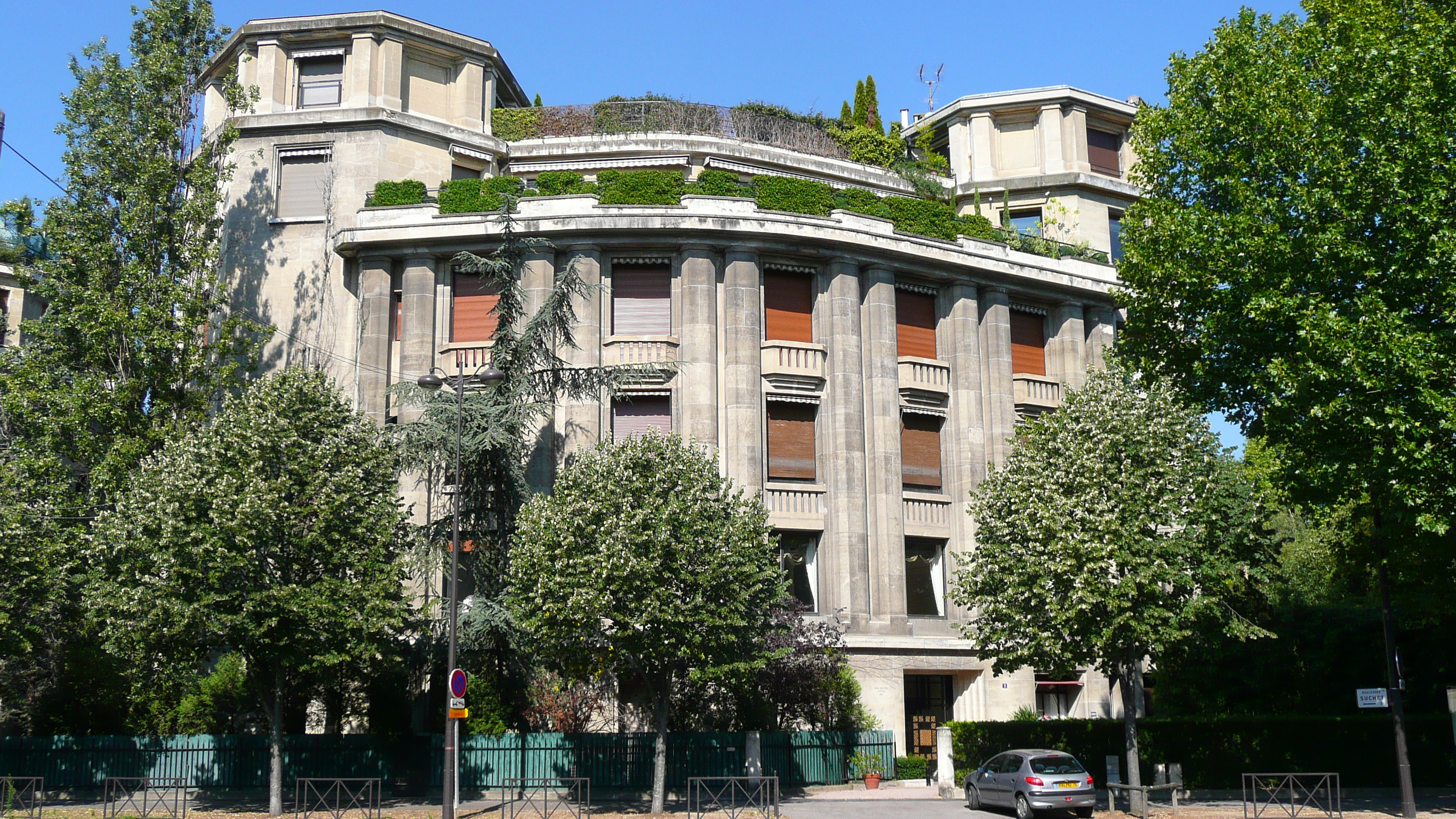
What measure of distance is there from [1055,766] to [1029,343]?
674 inches

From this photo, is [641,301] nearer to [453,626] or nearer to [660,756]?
[453,626]

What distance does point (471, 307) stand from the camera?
1314 inches

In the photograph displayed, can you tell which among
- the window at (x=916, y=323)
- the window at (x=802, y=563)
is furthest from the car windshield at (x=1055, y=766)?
the window at (x=916, y=323)

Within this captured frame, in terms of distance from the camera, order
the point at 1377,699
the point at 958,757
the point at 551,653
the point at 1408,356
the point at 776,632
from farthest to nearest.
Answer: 1. the point at 958,757
2. the point at 776,632
3. the point at 551,653
4. the point at 1377,699
5. the point at 1408,356

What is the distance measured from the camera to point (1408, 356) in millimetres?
20703

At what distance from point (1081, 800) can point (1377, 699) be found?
18.9 ft

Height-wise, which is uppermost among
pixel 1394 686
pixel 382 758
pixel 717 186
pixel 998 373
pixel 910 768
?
pixel 717 186

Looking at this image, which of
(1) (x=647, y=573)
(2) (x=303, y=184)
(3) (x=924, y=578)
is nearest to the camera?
(1) (x=647, y=573)

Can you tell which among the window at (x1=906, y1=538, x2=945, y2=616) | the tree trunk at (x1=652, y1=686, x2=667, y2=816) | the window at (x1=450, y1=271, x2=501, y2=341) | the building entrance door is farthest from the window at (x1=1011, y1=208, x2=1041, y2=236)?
the tree trunk at (x1=652, y1=686, x2=667, y2=816)

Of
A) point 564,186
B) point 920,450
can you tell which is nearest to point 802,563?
point 920,450

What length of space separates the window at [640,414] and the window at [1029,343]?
11357 millimetres

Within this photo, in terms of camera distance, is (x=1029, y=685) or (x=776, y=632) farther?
(x=1029, y=685)

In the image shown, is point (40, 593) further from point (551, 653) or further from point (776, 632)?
point (776, 632)

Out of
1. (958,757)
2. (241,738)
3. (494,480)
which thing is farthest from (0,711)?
(958,757)
